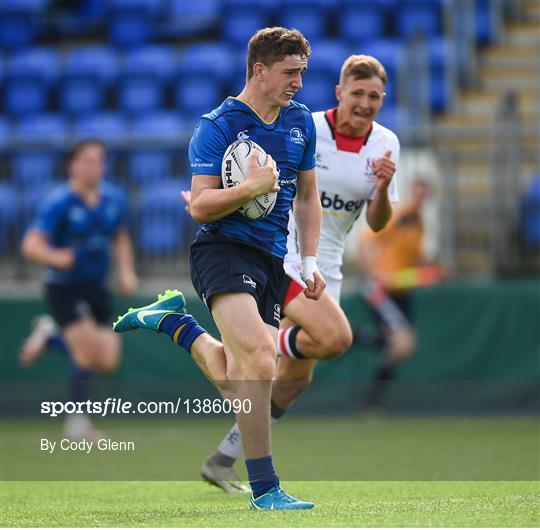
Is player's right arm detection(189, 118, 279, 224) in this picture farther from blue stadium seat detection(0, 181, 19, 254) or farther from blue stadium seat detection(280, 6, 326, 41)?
blue stadium seat detection(280, 6, 326, 41)

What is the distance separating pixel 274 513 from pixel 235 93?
12009 millimetres

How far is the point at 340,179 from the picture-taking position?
301 inches

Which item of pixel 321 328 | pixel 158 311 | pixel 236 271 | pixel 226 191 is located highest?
pixel 226 191

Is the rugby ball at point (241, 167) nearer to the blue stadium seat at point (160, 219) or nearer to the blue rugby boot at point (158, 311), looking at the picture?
the blue rugby boot at point (158, 311)

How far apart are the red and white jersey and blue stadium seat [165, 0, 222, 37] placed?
11.8 m

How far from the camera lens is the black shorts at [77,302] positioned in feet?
37.4

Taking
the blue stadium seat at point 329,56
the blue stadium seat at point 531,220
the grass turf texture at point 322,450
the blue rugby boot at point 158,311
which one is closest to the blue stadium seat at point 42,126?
the blue stadium seat at point 329,56

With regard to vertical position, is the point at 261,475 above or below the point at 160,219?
below

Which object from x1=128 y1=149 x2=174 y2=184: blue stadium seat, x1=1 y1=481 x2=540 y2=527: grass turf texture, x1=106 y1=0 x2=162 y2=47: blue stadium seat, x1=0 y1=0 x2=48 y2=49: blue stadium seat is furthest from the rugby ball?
x1=0 y1=0 x2=48 y2=49: blue stadium seat

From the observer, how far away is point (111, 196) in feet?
38.2

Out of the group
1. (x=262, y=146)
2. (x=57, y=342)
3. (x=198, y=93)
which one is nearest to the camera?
(x=262, y=146)

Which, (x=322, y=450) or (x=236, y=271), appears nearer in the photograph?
(x=236, y=271)

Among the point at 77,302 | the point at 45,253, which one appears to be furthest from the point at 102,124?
the point at 45,253

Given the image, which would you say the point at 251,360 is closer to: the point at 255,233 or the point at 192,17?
the point at 255,233
